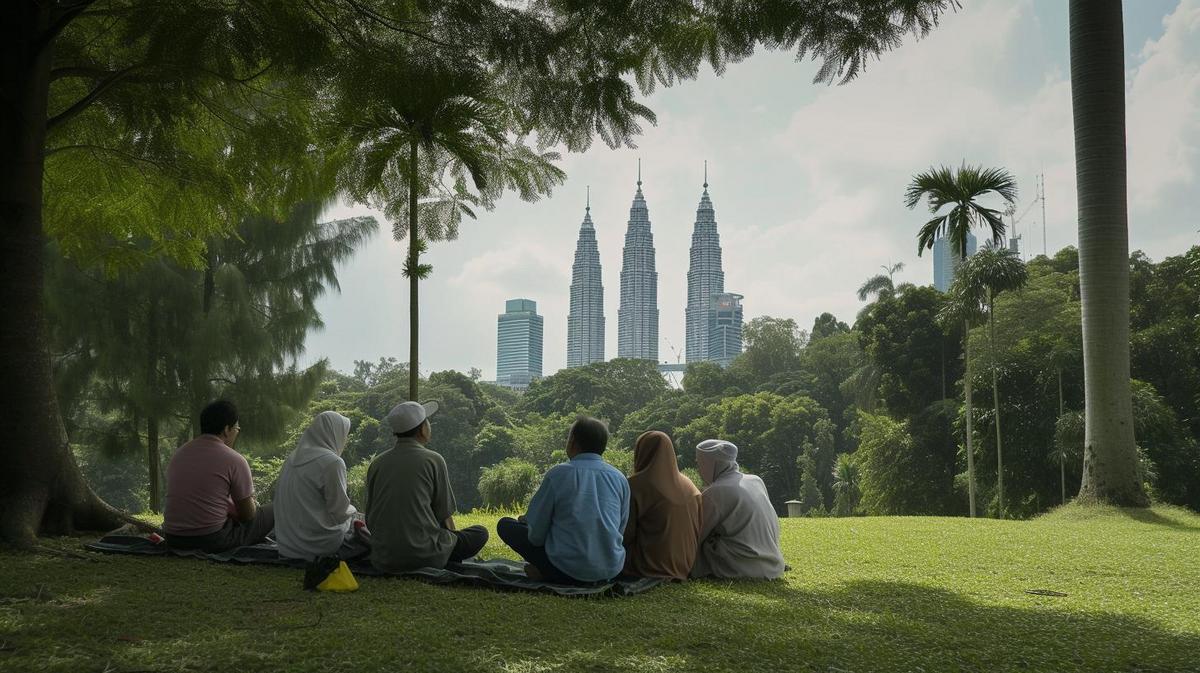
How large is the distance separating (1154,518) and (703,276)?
131608 millimetres

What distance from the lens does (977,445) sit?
25938 millimetres

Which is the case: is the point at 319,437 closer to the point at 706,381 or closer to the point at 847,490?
the point at 847,490

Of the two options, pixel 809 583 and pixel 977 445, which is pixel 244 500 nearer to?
pixel 809 583

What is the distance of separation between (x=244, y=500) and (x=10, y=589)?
1.64 metres

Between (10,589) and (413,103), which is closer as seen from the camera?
(10,589)

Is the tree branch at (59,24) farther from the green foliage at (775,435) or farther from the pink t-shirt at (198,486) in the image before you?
the green foliage at (775,435)

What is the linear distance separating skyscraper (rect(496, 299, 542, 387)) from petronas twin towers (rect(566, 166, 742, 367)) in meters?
18.7

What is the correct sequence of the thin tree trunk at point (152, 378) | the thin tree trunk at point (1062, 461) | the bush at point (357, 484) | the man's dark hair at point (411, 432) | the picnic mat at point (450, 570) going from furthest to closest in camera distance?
the bush at point (357, 484), the thin tree trunk at point (1062, 461), the thin tree trunk at point (152, 378), the man's dark hair at point (411, 432), the picnic mat at point (450, 570)

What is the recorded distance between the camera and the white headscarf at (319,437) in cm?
538

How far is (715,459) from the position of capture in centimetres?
573

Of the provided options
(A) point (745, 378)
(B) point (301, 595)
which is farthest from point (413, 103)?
(A) point (745, 378)

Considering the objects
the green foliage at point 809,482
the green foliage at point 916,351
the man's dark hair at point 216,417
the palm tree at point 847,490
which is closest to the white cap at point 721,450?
the man's dark hair at point 216,417

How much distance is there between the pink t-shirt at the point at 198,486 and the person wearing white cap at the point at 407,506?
1.11 metres

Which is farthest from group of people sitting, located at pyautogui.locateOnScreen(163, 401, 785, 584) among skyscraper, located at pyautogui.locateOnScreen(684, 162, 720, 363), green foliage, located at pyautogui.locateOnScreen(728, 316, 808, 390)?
skyscraper, located at pyautogui.locateOnScreen(684, 162, 720, 363)
